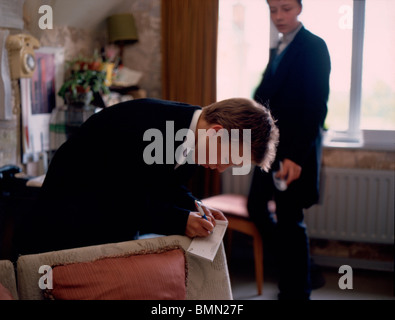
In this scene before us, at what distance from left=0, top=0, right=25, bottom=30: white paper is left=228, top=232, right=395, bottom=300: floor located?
5.58 feet

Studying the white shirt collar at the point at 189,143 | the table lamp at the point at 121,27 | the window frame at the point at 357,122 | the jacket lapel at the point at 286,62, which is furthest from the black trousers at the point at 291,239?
the table lamp at the point at 121,27

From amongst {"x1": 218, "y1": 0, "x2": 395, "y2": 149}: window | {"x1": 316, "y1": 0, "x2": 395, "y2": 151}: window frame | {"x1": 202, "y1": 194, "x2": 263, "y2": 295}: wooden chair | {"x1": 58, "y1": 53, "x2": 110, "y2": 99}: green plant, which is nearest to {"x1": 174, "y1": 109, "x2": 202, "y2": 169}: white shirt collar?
{"x1": 202, "y1": 194, "x2": 263, "y2": 295}: wooden chair

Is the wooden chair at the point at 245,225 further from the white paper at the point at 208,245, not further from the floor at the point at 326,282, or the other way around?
the white paper at the point at 208,245

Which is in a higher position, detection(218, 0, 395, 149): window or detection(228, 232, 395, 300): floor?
detection(218, 0, 395, 149): window

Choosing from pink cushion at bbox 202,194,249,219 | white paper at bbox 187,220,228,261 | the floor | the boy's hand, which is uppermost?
the boy's hand

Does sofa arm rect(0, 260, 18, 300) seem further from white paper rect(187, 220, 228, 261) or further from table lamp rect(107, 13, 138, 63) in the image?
table lamp rect(107, 13, 138, 63)

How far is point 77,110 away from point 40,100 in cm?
19

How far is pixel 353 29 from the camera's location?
105 inches

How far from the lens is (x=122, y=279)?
3.73ft

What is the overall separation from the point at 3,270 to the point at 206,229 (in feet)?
1.74

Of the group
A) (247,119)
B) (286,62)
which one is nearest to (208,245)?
(247,119)

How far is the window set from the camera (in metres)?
2.65

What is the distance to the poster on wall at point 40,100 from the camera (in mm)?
2242

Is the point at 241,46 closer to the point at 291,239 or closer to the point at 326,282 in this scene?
the point at 291,239
